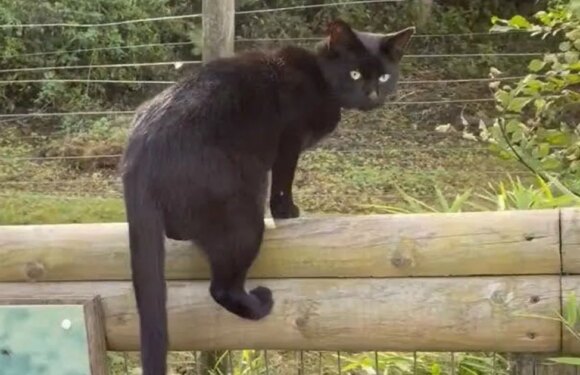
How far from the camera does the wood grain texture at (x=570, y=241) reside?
2.06 m

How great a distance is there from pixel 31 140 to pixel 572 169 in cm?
282

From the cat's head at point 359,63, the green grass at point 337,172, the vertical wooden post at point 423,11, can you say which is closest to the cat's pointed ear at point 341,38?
the cat's head at point 359,63

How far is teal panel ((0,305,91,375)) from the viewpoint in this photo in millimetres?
2121

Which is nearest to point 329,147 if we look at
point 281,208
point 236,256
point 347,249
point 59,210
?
point 59,210

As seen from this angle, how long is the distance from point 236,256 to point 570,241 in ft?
2.41

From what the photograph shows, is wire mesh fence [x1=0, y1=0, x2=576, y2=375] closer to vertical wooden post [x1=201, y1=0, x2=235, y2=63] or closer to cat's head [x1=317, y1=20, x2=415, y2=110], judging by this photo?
vertical wooden post [x1=201, y1=0, x2=235, y2=63]

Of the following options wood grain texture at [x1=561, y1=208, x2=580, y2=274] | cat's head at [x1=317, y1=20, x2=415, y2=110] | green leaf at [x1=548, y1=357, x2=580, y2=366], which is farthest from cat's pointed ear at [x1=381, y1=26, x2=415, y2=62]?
green leaf at [x1=548, y1=357, x2=580, y2=366]

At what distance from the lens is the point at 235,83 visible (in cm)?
212

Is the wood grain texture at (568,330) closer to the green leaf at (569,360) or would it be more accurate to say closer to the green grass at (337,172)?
the green leaf at (569,360)

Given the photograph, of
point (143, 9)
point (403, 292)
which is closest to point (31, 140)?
point (143, 9)

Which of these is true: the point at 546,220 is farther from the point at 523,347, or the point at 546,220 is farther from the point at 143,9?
the point at 143,9

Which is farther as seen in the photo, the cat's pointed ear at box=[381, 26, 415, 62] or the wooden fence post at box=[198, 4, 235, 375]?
the wooden fence post at box=[198, 4, 235, 375]

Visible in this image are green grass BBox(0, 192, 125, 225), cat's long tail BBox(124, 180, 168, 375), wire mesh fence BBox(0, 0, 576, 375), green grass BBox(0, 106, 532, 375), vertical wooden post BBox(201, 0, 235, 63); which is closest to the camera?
cat's long tail BBox(124, 180, 168, 375)

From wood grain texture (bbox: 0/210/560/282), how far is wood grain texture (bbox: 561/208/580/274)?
2 cm
